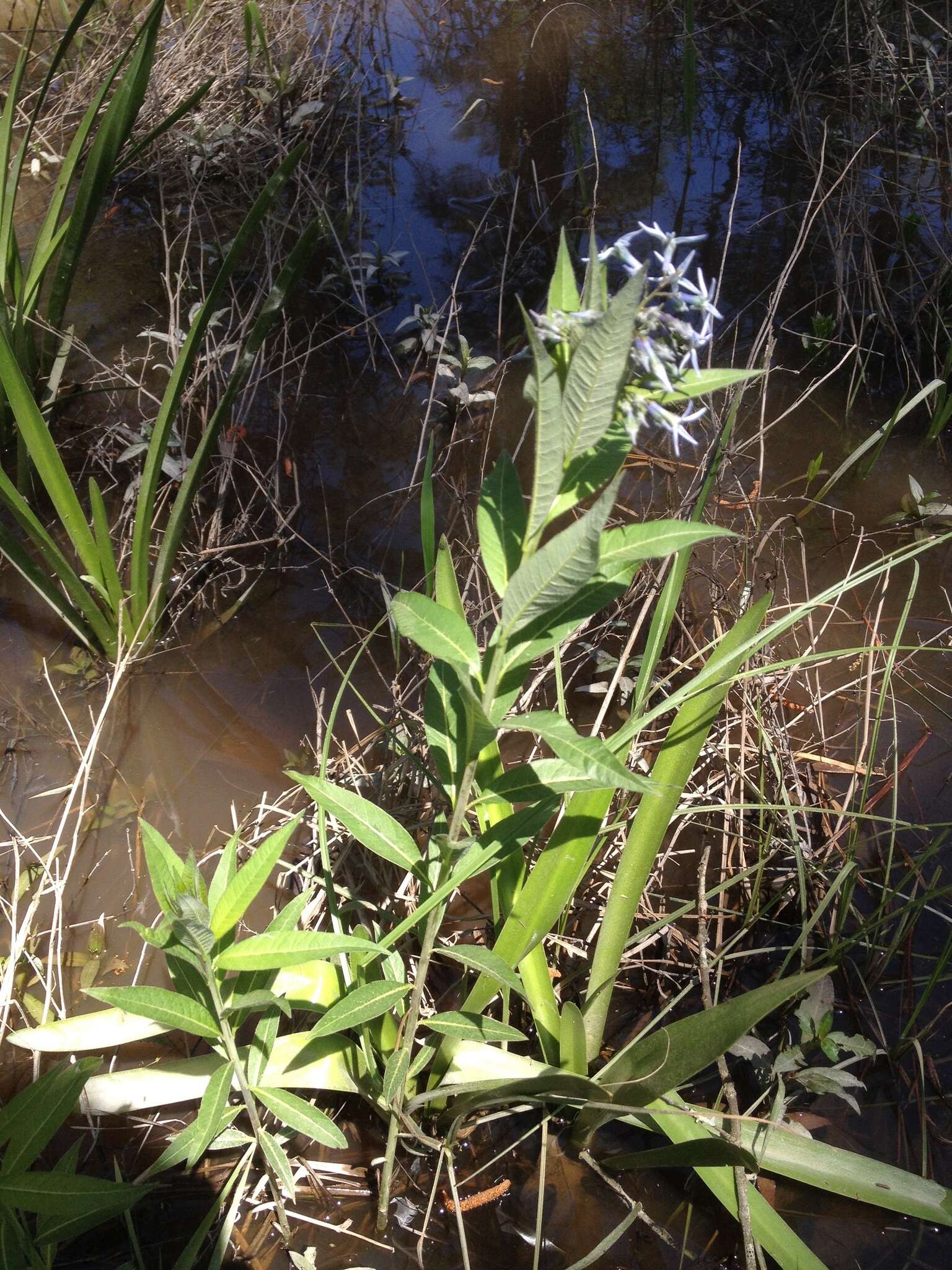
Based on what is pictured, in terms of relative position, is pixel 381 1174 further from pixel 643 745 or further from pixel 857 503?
pixel 857 503

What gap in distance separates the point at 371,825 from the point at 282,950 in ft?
0.58

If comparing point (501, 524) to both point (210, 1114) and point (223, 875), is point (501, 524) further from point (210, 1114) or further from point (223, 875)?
point (210, 1114)

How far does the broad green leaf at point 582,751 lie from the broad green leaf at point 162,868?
52cm

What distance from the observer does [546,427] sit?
0.72 m

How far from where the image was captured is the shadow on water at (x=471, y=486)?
1.34 m

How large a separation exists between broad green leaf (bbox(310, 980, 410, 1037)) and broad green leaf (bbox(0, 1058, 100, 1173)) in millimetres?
314

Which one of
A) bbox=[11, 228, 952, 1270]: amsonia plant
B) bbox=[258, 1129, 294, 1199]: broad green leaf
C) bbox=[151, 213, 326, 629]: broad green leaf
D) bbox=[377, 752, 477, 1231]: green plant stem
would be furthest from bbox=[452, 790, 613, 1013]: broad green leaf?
bbox=[151, 213, 326, 629]: broad green leaf

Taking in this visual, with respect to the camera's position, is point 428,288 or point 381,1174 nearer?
point 381,1174

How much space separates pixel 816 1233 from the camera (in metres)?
1.31

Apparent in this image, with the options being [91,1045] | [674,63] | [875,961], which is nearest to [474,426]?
[875,961]

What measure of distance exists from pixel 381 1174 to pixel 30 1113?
0.54m

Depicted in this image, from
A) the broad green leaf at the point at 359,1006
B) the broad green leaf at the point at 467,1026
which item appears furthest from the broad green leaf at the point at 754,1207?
the broad green leaf at the point at 359,1006

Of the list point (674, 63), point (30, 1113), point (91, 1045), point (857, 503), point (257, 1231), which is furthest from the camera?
point (674, 63)

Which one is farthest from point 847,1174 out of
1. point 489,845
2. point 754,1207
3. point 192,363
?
point 192,363
